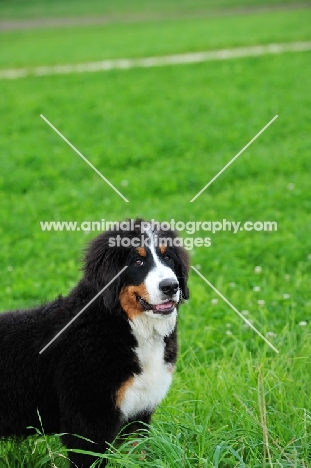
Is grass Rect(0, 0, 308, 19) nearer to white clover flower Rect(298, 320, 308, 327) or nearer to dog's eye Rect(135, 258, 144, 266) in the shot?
white clover flower Rect(298, 320, 308, 327)

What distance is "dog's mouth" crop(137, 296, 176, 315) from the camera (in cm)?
350

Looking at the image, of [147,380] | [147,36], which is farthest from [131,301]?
[147,36]

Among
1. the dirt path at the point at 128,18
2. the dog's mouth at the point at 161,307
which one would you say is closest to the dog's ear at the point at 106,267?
the dog's mouth at the point at 161,307

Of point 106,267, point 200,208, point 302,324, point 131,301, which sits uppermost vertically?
point 106,267

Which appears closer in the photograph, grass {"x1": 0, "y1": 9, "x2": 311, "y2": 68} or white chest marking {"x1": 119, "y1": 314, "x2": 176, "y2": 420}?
white chest marking {"x1": 119, "y1": 314, "x2": 176, "y2": 420}

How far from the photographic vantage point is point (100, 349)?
363cm

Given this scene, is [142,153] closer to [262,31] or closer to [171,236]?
[171,236]

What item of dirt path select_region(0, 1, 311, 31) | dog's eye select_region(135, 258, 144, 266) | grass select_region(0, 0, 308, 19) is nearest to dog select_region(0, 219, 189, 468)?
dog's eye select_region(135, 258, 144, 266)

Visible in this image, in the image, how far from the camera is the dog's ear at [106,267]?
360 centimetres

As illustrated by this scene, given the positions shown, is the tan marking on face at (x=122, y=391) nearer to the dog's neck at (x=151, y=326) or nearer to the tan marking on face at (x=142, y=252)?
the dog's neck at (x=151, y=326)

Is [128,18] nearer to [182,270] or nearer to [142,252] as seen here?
[182,270]

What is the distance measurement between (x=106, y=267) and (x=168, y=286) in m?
0.38

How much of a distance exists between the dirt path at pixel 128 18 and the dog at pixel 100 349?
32.3 metres

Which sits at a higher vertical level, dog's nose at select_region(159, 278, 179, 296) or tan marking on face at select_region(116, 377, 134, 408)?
dog's nose at select_region(159, 278, 179, 296)
